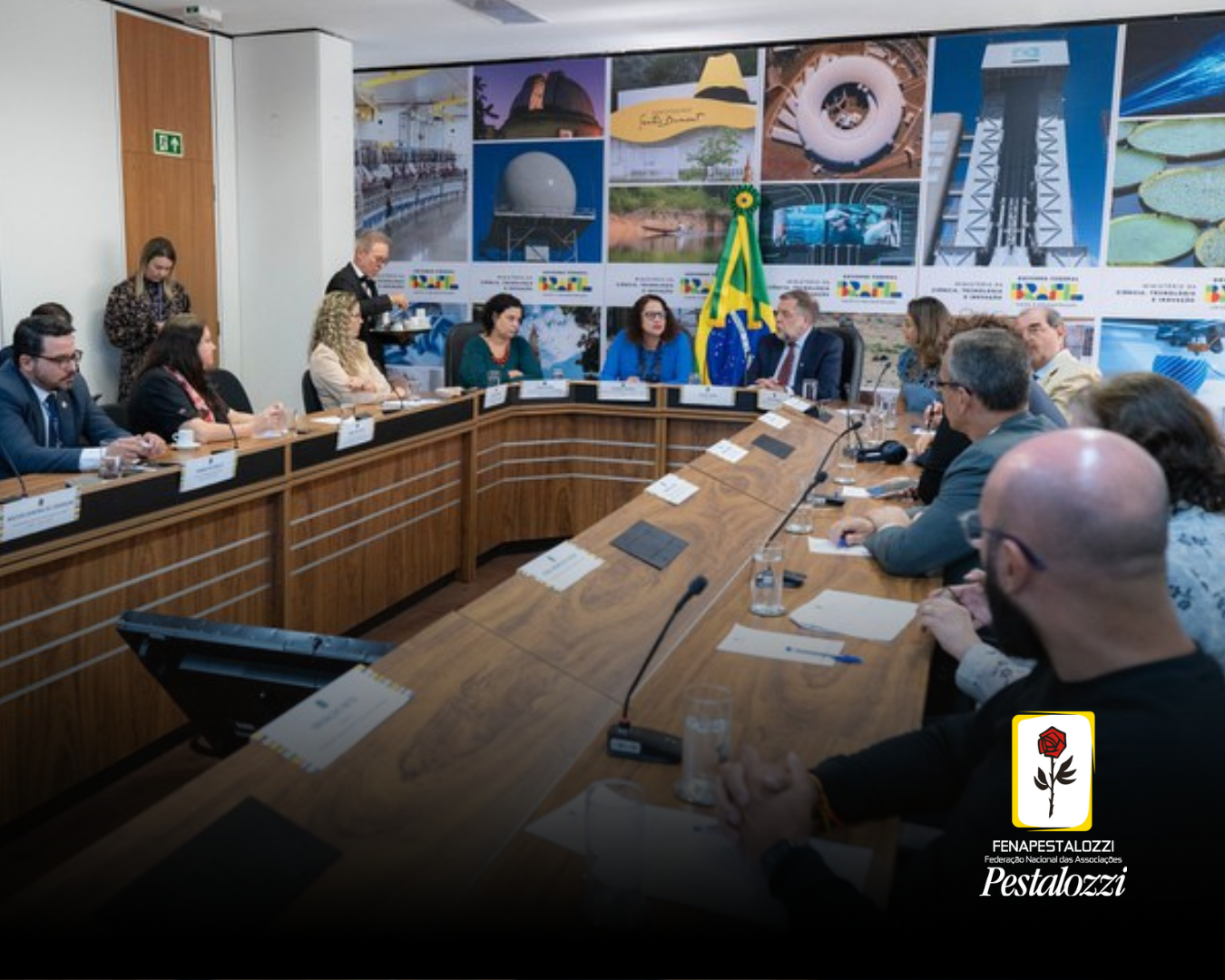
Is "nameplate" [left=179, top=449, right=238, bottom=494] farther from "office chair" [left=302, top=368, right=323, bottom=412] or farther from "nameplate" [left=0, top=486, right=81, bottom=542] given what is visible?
"office chair" [left=302, top=368, right=323, bottom=412]

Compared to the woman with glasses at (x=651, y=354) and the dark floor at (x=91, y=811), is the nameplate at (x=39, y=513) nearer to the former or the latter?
the dark floor at (x=91, y=811)

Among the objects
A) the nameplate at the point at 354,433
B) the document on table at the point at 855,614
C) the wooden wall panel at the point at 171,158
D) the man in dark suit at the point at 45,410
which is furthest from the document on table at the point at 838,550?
the wooden wall panel at the point at 171,158

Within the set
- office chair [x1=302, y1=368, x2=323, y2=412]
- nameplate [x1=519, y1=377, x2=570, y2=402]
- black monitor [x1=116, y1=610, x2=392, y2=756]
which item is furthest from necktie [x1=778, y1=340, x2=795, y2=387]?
black monitor [x1=116, y1=610, x2=392, y2=756]

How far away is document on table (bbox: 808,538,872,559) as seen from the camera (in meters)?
2.99

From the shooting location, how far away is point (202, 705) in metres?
2.14

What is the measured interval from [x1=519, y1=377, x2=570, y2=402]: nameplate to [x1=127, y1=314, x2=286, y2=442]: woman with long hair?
184 centimetres

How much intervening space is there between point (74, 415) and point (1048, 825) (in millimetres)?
3479

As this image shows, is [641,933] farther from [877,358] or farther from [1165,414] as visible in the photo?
[877,358]

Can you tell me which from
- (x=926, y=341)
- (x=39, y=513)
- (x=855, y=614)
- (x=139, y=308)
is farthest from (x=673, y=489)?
(x=139, y=308)

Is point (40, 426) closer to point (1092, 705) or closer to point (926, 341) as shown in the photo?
point (1092, 705)

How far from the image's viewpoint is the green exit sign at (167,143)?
689 centimetres

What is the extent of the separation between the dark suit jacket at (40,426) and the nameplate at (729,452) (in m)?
2.14

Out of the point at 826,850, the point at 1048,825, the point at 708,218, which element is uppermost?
the point at 708,218

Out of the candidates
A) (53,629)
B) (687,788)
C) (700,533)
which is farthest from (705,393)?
(687,788)
